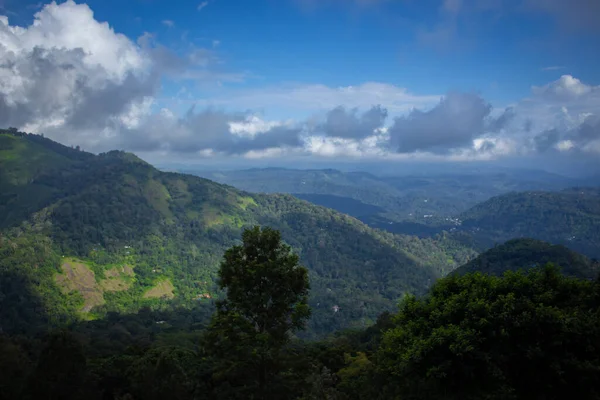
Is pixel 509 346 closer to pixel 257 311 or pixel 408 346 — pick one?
pixel 408 346

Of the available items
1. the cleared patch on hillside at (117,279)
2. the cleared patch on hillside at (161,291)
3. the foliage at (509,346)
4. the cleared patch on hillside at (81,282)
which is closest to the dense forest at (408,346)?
the foliage at (509,346)

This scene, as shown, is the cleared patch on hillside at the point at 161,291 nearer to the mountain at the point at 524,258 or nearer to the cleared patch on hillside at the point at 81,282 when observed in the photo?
the cleared patch on hillside at the point at 81,282

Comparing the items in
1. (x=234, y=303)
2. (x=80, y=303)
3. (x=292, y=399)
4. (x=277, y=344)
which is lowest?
(x=80, y=303)

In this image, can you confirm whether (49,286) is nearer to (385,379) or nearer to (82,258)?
(82,258)

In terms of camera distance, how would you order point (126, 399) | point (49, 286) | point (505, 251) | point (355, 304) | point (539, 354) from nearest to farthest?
point (539, 354)
point (126, 399)
point (49, 286)
point (505, 251)
point (355, 304)

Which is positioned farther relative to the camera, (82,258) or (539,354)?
(82,258)

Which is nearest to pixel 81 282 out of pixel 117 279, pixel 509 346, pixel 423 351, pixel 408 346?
pixel 117 279

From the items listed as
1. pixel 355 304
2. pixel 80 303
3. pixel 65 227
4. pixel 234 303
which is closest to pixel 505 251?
pixel 355 304
